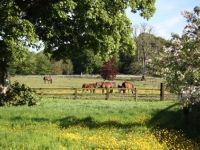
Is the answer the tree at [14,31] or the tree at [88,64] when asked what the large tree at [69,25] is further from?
the tree at [88,64]

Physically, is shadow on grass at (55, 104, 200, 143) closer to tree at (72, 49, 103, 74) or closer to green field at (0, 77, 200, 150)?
green field at (0, 77, 200, 150)

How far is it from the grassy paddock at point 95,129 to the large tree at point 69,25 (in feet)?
14.1

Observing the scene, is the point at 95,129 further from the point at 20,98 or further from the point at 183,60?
the point at 20,98

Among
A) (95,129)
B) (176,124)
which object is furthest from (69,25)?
(176,124)

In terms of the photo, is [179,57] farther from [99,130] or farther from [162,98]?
[162,98]

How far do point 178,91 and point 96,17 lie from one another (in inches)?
324

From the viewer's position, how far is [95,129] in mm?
15344

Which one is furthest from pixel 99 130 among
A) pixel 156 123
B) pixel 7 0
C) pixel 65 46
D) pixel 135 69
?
pixel 135 69

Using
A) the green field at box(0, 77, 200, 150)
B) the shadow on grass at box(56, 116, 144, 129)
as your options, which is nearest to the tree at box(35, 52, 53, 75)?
the green field at box(0, 77, 200, 150)

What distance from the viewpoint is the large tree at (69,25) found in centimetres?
1814

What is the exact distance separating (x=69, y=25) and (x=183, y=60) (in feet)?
38.0

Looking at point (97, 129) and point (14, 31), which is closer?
point (97, 129)

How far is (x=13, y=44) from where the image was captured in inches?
703

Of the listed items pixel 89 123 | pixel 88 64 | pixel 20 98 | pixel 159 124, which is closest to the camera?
pixel 159 124
